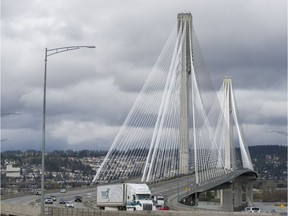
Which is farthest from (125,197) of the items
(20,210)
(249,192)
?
(249,192)

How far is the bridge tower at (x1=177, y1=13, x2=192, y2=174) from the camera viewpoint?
84812 mm

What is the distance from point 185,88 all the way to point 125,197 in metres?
29.7

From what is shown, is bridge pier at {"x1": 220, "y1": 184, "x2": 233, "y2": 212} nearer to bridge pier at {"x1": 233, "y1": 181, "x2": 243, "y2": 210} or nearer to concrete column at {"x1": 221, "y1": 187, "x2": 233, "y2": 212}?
concrete column at {"x1": 221, "y1": 187, "x2": 233, "y2": 212}

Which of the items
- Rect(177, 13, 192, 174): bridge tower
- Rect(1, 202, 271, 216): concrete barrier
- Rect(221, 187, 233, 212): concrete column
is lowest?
Rect(221, 187, 233, 212): concrete column

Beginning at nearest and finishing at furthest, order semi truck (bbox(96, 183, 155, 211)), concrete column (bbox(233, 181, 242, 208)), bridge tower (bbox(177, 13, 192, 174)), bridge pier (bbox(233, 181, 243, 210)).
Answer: semi truck (bbox(96, 183, 155, 211)) < bridge tower (bbox(177, 13, 192, 174)) < bridge pier (bbox(233, 181, 243, 210)) < concrete column (bbox(233, 181, 242, 208))

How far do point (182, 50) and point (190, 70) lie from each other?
3.30 m

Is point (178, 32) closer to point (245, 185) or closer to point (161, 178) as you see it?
point (161, 178)

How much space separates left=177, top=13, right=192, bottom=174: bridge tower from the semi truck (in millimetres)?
23517

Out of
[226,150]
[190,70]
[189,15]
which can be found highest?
[189,15]

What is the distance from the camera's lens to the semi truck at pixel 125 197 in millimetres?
58844

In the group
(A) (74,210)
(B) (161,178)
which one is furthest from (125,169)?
(A) (74,210)

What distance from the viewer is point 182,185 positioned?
87438 millimetres

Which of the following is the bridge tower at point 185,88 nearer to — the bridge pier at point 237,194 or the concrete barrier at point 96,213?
the bridge pier at point 237,194

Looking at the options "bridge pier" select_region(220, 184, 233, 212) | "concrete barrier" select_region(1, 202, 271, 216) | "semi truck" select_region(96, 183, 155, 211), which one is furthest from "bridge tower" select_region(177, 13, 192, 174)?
"concrete barrier" select_region(1, 202, 271, 216)
